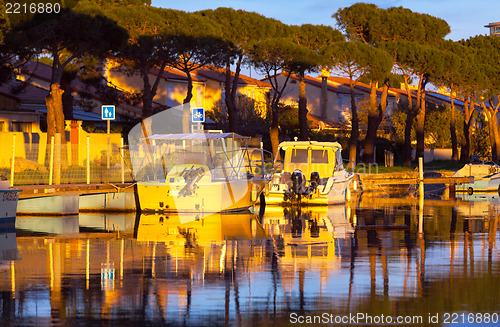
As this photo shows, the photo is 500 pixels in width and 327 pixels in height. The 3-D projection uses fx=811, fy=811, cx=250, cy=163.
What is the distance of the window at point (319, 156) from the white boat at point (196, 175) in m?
3.33

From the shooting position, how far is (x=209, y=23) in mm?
47656

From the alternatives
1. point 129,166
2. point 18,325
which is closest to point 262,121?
point 129,166

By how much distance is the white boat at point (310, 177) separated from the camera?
2803cm

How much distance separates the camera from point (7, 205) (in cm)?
2025

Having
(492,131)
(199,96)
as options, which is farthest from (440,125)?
(199,96)

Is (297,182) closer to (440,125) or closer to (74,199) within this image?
(74,199)

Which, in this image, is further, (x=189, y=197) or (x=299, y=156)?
(x=299, y=156)

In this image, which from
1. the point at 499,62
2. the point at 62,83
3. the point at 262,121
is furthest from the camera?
the point at 499,62

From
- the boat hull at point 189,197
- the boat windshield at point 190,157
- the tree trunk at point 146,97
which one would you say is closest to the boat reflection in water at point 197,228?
the boat hull at point 189,197

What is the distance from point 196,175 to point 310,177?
7.36 meters

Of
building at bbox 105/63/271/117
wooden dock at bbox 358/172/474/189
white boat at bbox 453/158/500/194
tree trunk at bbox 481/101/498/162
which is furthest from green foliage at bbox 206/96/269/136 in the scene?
tree trunk at bbox 481/101/498/162

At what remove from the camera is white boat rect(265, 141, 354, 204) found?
2803 cm

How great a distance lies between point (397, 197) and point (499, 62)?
1599 inches

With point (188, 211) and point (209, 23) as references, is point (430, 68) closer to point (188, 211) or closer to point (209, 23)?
point (209, 23)
